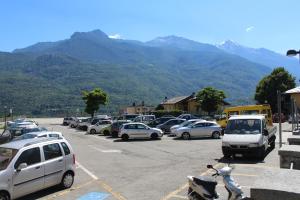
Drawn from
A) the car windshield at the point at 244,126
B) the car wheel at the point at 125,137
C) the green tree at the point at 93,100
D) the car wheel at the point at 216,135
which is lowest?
the car wheel at the point at 125,137

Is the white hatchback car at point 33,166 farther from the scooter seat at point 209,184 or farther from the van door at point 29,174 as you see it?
the scooter seat at point 209,184

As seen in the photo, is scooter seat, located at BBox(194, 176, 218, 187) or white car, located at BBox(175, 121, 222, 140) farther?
white car, located at BBox(175, 121, 222, 140)

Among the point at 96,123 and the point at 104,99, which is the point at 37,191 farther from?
the point at 104,99

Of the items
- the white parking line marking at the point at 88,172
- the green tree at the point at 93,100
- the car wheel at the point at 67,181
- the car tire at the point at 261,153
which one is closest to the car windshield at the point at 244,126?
the car tire at the point at 261,153

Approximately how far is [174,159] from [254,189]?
15.2 metres

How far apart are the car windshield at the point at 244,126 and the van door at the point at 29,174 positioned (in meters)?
10.1

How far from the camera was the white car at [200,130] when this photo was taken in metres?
32.5

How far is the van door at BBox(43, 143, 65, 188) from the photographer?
12.4 meters

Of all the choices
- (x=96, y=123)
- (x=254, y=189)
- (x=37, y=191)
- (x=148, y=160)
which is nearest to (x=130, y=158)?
(x=148, y=160)

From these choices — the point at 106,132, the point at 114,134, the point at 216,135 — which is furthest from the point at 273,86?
the point at 216,135

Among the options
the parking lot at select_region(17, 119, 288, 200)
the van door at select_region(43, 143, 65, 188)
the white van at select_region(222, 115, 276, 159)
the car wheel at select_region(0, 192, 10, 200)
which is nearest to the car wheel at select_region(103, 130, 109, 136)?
the parking lot at select_region(17, 119, 288, 200)

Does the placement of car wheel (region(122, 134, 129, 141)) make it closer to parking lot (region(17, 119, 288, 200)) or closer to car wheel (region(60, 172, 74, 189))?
parking lot (region(17, 119, 288, 200))

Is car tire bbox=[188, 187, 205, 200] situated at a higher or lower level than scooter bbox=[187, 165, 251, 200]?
lower

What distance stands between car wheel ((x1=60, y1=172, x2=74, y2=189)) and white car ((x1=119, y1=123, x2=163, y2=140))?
791 inches
